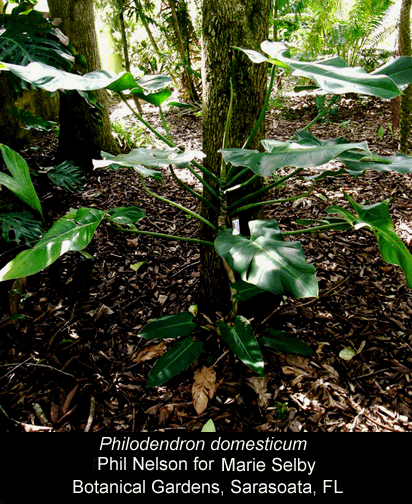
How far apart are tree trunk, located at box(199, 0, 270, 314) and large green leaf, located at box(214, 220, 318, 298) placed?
0.50 meters

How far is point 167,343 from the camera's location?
1.75m

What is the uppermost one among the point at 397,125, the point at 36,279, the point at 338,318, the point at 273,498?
the point at 397,125

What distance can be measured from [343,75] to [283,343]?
1057 millimetres

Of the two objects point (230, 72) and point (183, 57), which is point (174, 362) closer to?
point (230, 72)

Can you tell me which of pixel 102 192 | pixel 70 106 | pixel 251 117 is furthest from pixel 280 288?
pixel 70 106

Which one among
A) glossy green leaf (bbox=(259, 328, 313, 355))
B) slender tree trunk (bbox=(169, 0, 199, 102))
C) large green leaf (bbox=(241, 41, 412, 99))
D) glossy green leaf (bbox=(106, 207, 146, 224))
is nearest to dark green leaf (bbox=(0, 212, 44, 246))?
glossy green leaf (bbox=(106, 207, 146, 224))

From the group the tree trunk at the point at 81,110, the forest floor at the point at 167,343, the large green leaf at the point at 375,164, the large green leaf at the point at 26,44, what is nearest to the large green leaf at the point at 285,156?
the large green leaf at the point at 375,164

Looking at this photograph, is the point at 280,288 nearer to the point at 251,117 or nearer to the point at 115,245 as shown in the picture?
the point at 251,117

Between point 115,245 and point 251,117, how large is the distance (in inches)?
50.4

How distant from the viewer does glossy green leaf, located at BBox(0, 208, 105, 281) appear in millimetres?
1080

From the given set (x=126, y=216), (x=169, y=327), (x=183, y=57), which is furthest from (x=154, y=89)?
(x=183, y=57)

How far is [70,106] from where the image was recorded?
2.90m

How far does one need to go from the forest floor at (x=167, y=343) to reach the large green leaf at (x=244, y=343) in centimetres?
28

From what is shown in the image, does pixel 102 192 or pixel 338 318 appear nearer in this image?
pixel 338 318
